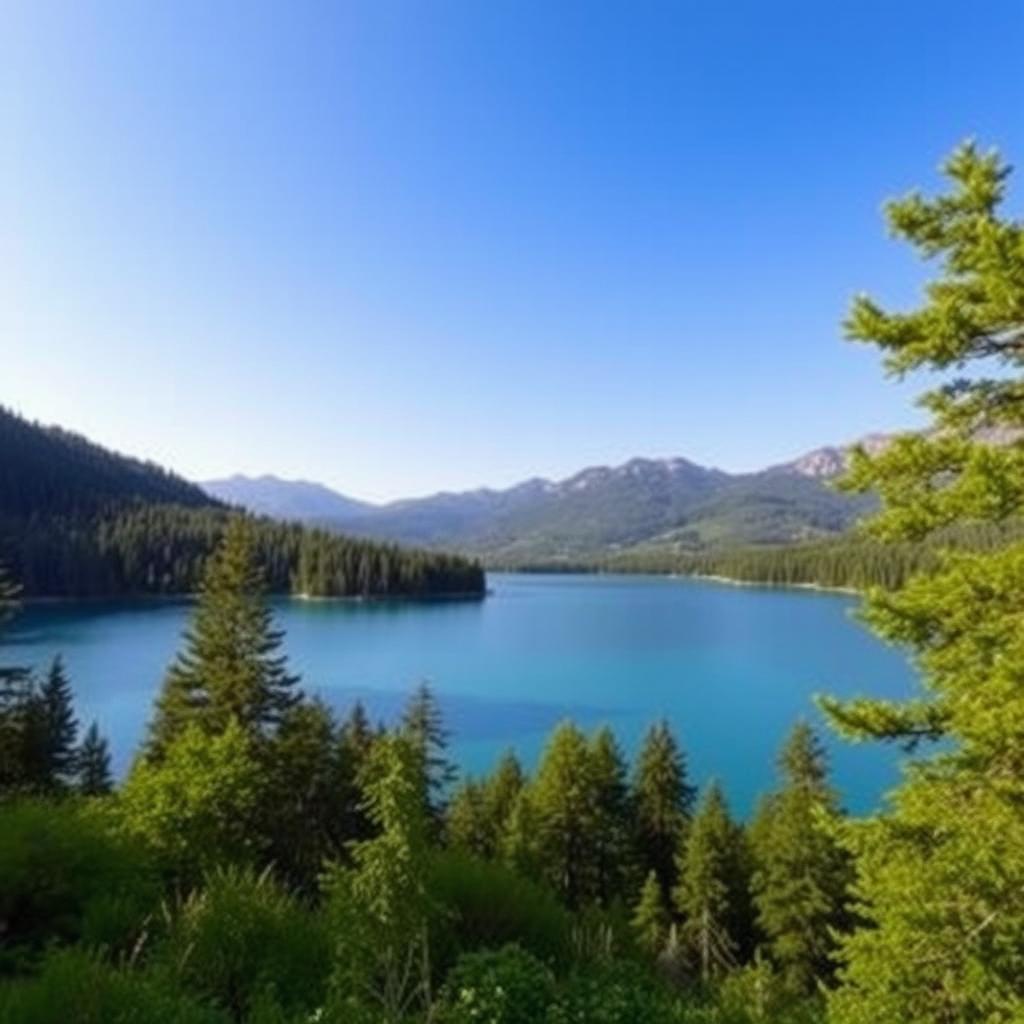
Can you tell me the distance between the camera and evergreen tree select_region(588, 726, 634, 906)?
44438 mm

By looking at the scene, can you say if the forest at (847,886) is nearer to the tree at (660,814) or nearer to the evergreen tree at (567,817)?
the evergreen tree at (567,817)

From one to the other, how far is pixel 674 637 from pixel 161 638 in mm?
69459

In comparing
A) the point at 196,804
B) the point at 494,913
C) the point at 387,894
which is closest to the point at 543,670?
the point at 196,804

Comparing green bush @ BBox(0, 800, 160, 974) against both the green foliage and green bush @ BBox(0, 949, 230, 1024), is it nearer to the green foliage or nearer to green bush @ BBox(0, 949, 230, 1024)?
green bush @ BBox(0, 949, 230, 1024)

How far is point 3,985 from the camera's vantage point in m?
6.58

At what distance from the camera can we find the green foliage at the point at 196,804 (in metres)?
22.2

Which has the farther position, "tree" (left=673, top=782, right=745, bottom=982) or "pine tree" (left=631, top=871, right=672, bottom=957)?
"tree" (left=673, top=782, right=745, bottom=982)

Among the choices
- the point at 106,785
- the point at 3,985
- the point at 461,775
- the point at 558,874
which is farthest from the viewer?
the point at 461,775

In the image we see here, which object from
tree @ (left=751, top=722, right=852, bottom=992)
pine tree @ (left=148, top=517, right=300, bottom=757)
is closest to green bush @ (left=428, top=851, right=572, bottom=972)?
pine tree @ (left=148, top=517, right=300, bottom=757)

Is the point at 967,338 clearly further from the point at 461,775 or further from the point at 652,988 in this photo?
the point at 461,775

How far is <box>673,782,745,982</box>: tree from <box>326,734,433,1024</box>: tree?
32803 mm

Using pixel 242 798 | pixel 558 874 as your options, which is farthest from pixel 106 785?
pixel 242 798

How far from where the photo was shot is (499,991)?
9484 mm

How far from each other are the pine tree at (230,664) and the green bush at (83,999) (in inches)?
1098
